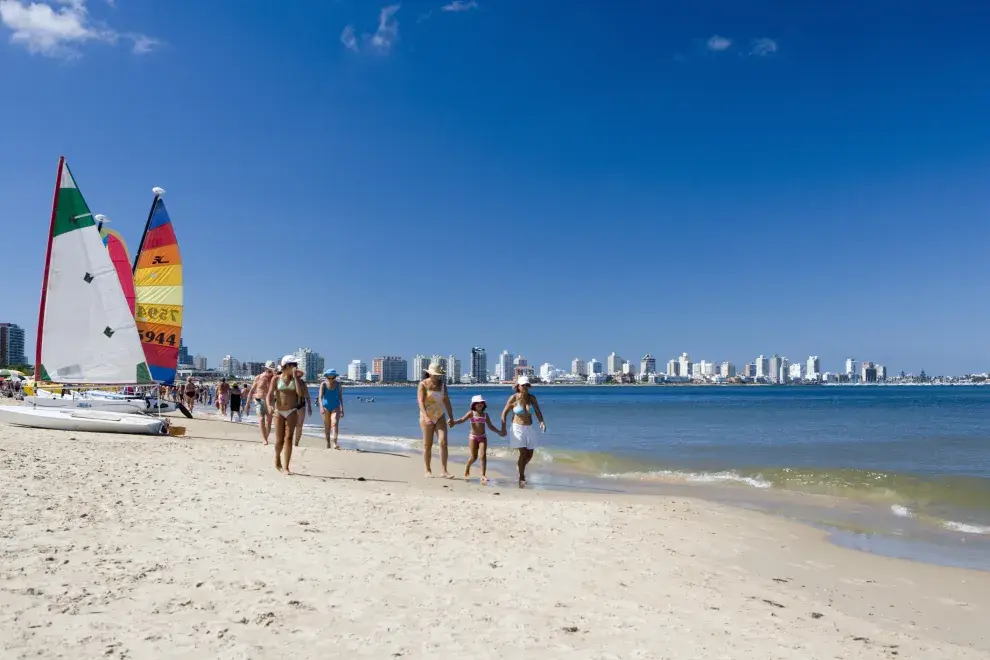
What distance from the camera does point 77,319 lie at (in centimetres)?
1248

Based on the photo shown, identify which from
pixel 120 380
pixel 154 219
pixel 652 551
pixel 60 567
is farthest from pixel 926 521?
pixel 154 219

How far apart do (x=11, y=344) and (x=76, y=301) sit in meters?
121

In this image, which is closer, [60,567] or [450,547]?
[60,567]

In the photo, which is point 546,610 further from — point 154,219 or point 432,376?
point 154,219

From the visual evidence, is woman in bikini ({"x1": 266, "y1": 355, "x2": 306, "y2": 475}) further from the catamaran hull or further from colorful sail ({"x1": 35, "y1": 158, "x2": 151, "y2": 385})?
the catamaran hull

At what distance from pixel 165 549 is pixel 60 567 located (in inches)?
26.8

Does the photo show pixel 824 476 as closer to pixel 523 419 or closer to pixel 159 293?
pixel 523 419

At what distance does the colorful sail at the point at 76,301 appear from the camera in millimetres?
12312

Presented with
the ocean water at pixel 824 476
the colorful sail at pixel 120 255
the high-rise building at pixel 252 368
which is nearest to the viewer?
the ocean water at pixel 824 476

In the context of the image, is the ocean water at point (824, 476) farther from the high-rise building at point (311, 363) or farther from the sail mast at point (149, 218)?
the high-rise building at point (311, 363)

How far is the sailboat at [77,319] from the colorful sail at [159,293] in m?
4.69

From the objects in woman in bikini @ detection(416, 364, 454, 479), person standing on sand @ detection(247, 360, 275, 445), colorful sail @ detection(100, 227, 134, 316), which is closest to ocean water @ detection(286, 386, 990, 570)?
woman in bikini @ detection(416, 364, 454, 479)

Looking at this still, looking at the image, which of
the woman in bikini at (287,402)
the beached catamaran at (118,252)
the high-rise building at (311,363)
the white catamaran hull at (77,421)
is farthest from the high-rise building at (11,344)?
the woman in bikini at (287,402)

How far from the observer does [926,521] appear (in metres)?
8.62
